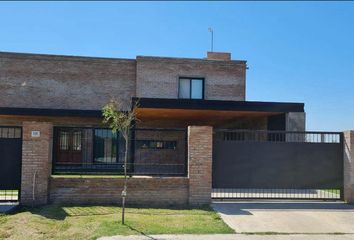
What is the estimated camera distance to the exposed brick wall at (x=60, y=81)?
2316 cm

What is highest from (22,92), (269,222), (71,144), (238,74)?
(238,74)

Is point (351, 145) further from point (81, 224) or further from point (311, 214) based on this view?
point (81, 224)

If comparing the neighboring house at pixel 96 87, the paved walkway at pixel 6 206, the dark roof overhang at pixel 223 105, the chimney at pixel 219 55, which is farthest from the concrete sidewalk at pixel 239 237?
the chimney at pixel 219 55

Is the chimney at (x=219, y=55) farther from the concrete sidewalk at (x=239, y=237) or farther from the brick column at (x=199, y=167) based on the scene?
the concrete sidewalk at (x=239, y=237)

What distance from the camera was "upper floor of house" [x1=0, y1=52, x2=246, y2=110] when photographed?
23219mm

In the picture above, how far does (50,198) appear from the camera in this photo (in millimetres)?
11172

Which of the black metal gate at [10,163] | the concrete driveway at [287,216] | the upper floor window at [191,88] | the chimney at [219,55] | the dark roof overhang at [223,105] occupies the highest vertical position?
the chimney at [219,55]

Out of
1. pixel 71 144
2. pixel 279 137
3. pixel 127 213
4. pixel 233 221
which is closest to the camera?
pixel 233 221

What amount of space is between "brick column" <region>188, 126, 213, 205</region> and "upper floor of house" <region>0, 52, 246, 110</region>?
1246 cm

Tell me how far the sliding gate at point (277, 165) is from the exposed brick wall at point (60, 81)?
12648 millimetres

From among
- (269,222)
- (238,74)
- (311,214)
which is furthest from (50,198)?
(238,74)

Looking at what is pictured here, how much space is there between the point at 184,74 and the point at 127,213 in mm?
15114

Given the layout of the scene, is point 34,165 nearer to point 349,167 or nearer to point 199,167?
point 199,167

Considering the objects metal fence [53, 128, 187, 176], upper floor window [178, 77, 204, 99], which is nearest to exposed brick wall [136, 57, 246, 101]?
upper floor window [178, 77, 204, 99]
